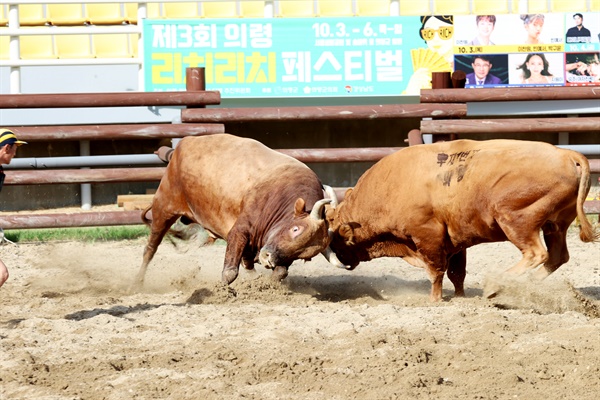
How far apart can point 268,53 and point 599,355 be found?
11.0m

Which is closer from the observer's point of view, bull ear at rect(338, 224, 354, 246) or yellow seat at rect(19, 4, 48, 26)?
bull ear at rect(338, 224, 354, 246)

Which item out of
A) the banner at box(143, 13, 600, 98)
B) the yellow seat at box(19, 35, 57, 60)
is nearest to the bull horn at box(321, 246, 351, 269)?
the banner at box(143, 13, 600, 98)

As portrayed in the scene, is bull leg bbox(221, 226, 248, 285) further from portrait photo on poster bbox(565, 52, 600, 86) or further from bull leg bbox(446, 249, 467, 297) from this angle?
portrait photo on poster bbox(565, 52, 600, 86)

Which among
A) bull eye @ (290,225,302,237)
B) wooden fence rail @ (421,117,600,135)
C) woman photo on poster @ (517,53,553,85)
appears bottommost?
bull eye @ (290,225,302,237)

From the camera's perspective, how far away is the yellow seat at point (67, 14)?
17266 mm

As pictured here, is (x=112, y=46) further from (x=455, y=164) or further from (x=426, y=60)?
(x=455, y=164)

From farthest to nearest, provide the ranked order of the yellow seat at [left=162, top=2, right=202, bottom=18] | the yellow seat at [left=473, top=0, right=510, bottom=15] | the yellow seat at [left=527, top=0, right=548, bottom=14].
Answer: the yellow seat at [left=162, top=2, right=202, bottom=18] < the yellow seat at [left=527, top=0, right=548, bottom=14] < the yellow seat at [left=473, top=0, right=510, bottom=15]

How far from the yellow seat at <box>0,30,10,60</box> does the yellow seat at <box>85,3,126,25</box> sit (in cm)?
157

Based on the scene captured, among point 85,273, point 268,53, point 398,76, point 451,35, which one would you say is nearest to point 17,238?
point 85,273

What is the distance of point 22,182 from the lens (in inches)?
435

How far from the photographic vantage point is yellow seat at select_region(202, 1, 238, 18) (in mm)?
17000

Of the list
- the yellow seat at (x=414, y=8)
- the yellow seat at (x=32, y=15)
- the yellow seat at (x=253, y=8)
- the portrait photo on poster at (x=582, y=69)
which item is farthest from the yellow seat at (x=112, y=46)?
the portrait photo on poster at (x=582, y=69)

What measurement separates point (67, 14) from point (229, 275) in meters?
11.1

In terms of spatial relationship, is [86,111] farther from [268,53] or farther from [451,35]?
[451,35]
